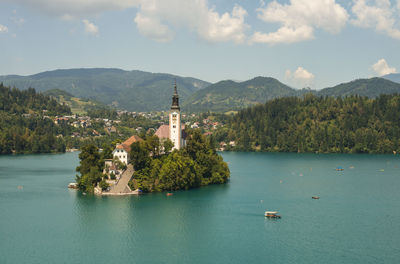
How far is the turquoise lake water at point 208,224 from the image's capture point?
64.8 metres

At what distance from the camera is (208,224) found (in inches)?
3174

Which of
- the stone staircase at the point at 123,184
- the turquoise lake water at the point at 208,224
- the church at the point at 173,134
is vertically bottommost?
the turquoise lake water at the point at 208,224

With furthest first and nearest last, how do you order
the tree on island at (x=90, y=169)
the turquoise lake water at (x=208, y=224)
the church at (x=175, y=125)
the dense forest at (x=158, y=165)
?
1. the church at (x=175, y=125)
2. the tree on island at (x=90, y=169)
3. the dense forest at (x=158, y=165)
4. the turquoise lake water at (x=208, y=224)

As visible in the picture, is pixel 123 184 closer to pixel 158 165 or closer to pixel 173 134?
pixel 158 165

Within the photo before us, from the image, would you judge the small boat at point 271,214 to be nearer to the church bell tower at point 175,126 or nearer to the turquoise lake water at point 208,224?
the turquoise lake water at point 208,224

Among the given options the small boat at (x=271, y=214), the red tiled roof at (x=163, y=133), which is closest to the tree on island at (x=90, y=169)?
the red tiled roof at (x=163, y=133)

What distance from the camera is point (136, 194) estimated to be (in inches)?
4013

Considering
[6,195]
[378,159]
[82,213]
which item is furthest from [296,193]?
[378,159]

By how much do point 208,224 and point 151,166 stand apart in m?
31.3

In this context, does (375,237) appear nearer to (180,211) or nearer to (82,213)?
(180,211)

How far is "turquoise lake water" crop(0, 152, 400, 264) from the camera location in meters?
64.8

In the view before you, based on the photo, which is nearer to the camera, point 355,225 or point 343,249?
point 343,249

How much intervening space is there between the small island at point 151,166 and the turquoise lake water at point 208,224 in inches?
150

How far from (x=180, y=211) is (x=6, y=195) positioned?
50.1 m
